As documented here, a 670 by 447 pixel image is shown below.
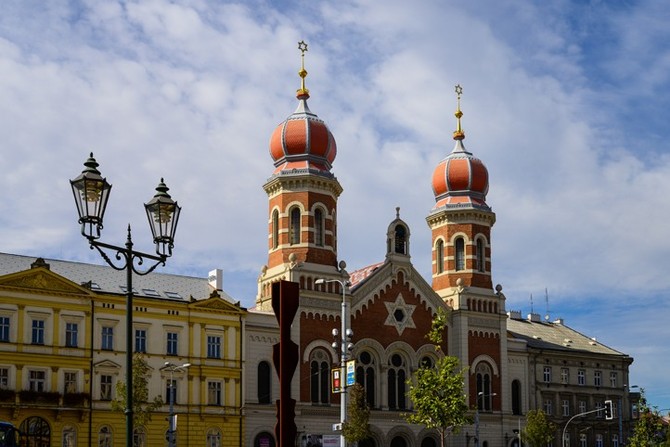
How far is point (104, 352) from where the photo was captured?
5944 cm

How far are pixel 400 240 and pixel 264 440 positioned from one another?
1767cm

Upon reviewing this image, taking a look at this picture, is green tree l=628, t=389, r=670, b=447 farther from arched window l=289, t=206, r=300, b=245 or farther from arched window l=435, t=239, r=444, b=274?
arched window l=289, t=206, r=300, b=245

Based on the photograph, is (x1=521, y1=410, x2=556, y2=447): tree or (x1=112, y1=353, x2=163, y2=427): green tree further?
(x1=521, y1=410, x2=556, y2=447): tree

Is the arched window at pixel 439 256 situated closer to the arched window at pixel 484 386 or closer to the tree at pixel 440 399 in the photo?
the arched window at pixel 484 386

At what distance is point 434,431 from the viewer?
7238 centimetres

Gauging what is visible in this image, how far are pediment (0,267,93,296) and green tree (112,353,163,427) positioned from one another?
5.28 m

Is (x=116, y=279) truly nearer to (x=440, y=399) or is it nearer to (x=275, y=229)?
(x=275, y=229)

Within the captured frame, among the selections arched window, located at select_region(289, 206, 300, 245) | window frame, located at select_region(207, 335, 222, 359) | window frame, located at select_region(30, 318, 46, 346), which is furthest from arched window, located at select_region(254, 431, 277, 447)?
window frame, located at select_region(30, 318, 46, 346)

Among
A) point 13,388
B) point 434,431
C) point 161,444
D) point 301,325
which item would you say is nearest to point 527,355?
point 434,431

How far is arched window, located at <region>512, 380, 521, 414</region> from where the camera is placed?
252ft

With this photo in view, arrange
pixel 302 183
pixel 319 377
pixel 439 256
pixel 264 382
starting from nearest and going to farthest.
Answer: pixel 264 382 → pixel 319 377 → pixel 302 183 → pixel 439 256

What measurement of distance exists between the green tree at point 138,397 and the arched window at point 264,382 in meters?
8.66

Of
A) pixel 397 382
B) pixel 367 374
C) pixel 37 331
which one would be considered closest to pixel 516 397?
pixel 397 382

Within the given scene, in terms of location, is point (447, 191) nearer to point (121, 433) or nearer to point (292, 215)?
point (292, 215)
